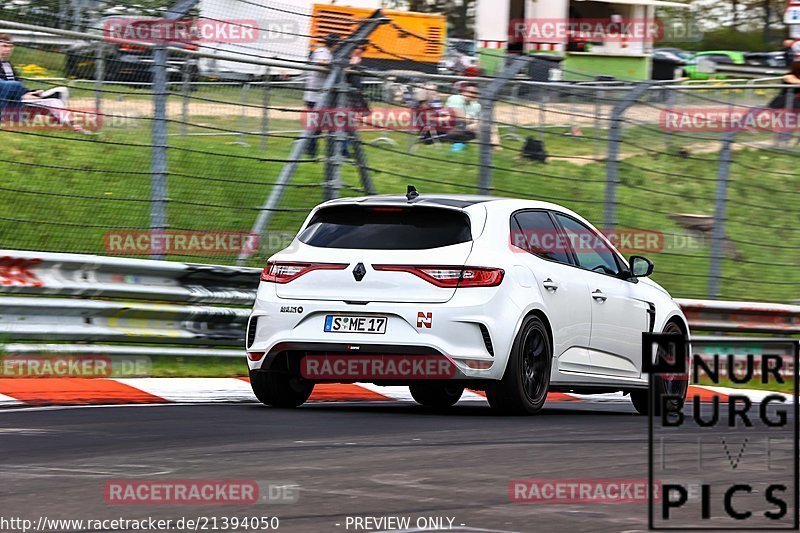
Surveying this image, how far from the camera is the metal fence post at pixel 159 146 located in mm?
11883

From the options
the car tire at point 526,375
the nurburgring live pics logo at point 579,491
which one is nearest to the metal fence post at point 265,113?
the car tire at point 526,375

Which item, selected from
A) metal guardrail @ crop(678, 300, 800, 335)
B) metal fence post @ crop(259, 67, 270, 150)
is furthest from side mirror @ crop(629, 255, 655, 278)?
metal guardrail @ crop(678, 300, 800, 335)

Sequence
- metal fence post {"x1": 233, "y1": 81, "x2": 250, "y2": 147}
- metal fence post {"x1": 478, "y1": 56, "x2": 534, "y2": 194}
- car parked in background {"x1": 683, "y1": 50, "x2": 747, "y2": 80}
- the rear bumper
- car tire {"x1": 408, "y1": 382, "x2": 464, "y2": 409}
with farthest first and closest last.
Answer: car parked in background {"x1": 683, "y1": 50, "x2": 747, "y2": 80}, metal fence post {"x1": 478, "y1": 56, "x2": 534, "y2": 194}, metal fence post {"x1": 233, "y1": 81, "x2": 250, "y2": 147}, car tire {"x1": 408, "y1": 382, "x2": 464, "y2": 409}, the rear bumper

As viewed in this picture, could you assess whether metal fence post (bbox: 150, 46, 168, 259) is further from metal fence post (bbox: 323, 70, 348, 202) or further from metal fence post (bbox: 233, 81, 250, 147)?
metal fence post (bbox: 323, 70, 348, 202)

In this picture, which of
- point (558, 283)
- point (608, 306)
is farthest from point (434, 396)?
point (558, 283)

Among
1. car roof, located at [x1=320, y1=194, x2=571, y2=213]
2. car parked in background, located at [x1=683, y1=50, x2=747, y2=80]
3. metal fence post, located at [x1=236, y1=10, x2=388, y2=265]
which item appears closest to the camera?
car roof, located at [x1=320, y1=194, x2=571, y2=213]

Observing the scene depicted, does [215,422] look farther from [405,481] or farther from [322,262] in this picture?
[405,481]

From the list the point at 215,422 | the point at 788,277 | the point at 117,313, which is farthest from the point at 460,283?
the point at 788,277

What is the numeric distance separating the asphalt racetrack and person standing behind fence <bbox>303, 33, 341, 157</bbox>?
3.57 meters

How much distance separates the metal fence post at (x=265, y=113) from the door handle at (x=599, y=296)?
3631mm

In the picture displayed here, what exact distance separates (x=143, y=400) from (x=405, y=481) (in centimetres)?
408

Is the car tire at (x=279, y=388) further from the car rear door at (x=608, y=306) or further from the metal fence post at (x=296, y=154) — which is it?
the metal fence post at (x=296, y=154)

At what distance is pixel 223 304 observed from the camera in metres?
12.5

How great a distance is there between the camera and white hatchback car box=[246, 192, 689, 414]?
9.40 metres
